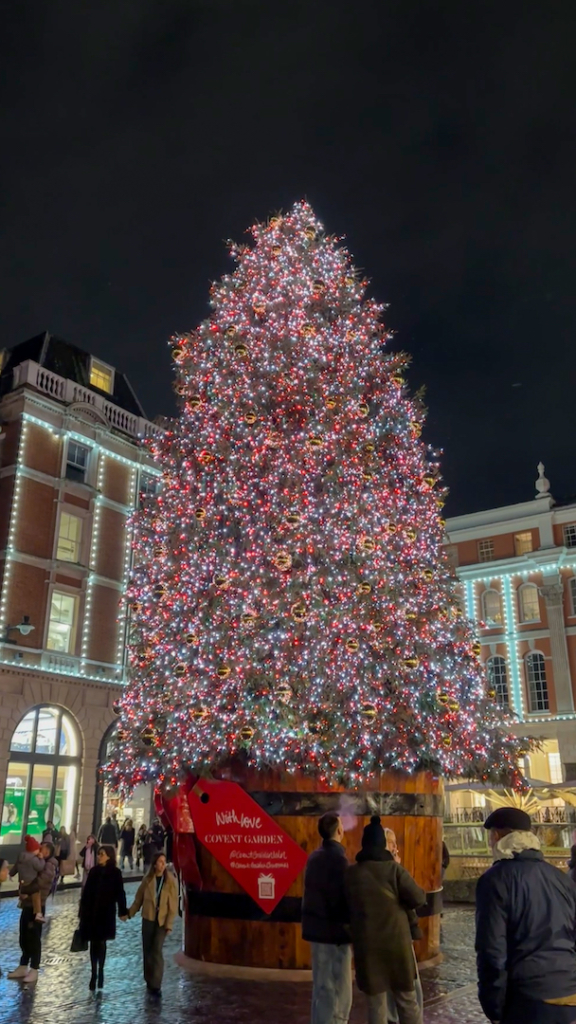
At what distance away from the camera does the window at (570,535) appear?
4019cm

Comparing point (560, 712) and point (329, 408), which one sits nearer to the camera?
point (329, 408)

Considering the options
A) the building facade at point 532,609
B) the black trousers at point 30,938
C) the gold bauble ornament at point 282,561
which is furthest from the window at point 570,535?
the black trousers at point 30,938

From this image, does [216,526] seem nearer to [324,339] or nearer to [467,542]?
[324,339]

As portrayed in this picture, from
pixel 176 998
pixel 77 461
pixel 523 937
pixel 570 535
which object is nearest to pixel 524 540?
pixel 570 535

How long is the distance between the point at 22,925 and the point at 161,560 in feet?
15.7

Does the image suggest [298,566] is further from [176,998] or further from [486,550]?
[486,550]

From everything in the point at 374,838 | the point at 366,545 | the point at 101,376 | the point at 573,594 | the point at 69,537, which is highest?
the point at 101,376

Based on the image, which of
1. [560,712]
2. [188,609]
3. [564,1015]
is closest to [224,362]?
[188,609]

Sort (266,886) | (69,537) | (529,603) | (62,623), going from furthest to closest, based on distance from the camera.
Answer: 1. (529,603)
2. (69,537)
3. (62,623)
4. (266,886)

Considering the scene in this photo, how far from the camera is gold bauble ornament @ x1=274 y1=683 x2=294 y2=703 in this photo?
933 centimetres

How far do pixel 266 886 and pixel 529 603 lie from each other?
3430cm

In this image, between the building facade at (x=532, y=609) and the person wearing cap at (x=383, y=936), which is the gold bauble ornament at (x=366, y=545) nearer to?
Answer: the person wearing cap at (x=383, y=936)

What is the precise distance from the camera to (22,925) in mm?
9602

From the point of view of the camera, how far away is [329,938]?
20.4ft
